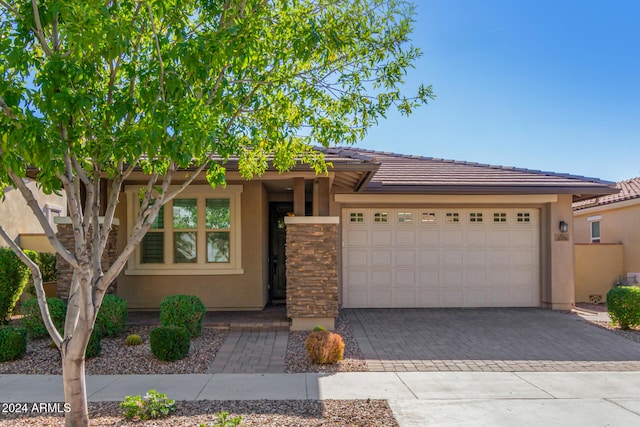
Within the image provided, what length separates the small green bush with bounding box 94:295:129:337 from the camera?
7996mm

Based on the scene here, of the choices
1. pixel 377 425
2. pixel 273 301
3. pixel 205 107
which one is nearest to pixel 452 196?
pixel 273 301

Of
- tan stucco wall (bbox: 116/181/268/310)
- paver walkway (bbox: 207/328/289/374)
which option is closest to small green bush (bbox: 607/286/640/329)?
paver walkway (bbox: 207/328/289/374)

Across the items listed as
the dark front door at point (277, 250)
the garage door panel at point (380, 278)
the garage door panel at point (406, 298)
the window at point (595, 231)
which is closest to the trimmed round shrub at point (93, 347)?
the dark front door at point (277, 250)

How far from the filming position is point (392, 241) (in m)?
11.9

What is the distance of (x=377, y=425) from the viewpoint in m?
4.55

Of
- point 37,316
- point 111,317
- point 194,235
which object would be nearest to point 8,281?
point 37,316

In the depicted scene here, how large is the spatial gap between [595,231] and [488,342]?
1080 centimetres

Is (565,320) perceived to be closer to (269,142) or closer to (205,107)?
(269,142)

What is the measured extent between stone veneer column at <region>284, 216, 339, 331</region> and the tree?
3201mm

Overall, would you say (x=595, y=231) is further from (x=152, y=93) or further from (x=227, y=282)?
(x=152, y=93)

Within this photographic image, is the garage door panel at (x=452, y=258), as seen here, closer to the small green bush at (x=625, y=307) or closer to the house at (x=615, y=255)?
the small green bush at (x=625, y=307)

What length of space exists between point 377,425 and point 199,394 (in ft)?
7.06

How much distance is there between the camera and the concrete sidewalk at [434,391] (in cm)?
489

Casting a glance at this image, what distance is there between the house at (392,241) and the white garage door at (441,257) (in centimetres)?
3
